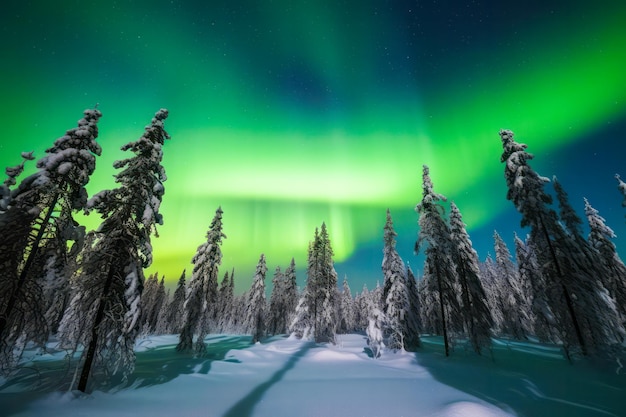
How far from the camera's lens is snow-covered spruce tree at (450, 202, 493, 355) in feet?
67.3

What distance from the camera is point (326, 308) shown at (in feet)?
119

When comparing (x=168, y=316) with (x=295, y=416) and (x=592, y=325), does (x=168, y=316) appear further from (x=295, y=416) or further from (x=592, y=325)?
(x=592, y=325)

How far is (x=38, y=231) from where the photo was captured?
987 cm

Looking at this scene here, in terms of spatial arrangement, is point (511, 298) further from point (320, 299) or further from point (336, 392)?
point (336, 392)

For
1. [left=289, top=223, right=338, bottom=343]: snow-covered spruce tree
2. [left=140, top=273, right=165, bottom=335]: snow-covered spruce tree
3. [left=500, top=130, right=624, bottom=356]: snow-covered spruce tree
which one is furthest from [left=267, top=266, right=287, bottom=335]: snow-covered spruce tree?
[left=500, top=130, right=624, bottom=356]: snow-covered spruce tree

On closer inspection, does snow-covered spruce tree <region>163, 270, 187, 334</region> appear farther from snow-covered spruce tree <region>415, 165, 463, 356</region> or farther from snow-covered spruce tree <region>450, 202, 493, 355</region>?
snow-covered spruce tree <region>450, 202, 493, 355</region>

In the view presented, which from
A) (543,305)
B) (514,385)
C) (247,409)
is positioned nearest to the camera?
(247,409)

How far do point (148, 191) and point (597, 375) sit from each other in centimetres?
2413

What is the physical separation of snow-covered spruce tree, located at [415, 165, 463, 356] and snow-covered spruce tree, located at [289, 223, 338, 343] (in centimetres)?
1644

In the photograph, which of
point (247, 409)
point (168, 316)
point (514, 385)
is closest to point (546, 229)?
point (514, 385)

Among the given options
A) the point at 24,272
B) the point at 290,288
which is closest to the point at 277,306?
the point at 290,288

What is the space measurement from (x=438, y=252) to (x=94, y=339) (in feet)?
75.4

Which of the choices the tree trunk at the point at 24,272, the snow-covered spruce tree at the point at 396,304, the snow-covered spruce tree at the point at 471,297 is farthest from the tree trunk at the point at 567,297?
the tree trunk at the point at 24,272

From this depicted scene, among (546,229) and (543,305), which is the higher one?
(546,229)
